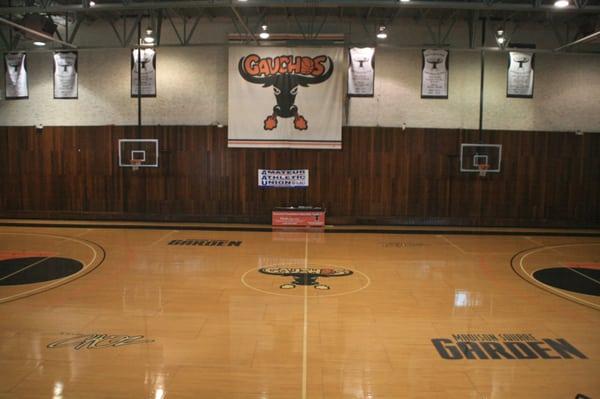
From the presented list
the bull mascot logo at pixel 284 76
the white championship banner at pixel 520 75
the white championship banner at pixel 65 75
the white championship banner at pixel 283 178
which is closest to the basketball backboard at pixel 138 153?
the white championship banner at pixel 65 75

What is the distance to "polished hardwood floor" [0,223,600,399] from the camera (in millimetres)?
4641

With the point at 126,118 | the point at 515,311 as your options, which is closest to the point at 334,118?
the point at 126,118

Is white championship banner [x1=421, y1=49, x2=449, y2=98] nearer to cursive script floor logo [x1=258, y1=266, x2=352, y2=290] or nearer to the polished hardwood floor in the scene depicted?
the polished hardwood floor

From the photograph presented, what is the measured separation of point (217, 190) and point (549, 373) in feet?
38.8

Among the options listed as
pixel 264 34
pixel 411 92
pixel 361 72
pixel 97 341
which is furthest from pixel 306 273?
pixel 411 92

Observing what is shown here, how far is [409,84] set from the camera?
15.0 metres

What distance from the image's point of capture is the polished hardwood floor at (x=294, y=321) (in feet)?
15.2

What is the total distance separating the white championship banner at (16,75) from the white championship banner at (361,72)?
1068 centimetres

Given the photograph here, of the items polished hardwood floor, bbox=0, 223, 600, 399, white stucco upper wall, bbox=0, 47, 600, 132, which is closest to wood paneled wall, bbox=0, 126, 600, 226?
white stucco upper wall, bbox=0, 47, 600, 132

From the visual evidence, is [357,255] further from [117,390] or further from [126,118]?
[126,118]

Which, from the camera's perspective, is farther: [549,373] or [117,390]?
[549,373]

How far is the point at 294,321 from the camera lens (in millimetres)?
6391

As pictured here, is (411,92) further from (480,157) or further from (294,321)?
(294,321)

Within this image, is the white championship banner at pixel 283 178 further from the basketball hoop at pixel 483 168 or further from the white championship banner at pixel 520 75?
the white championship banner at pixel 520 75
